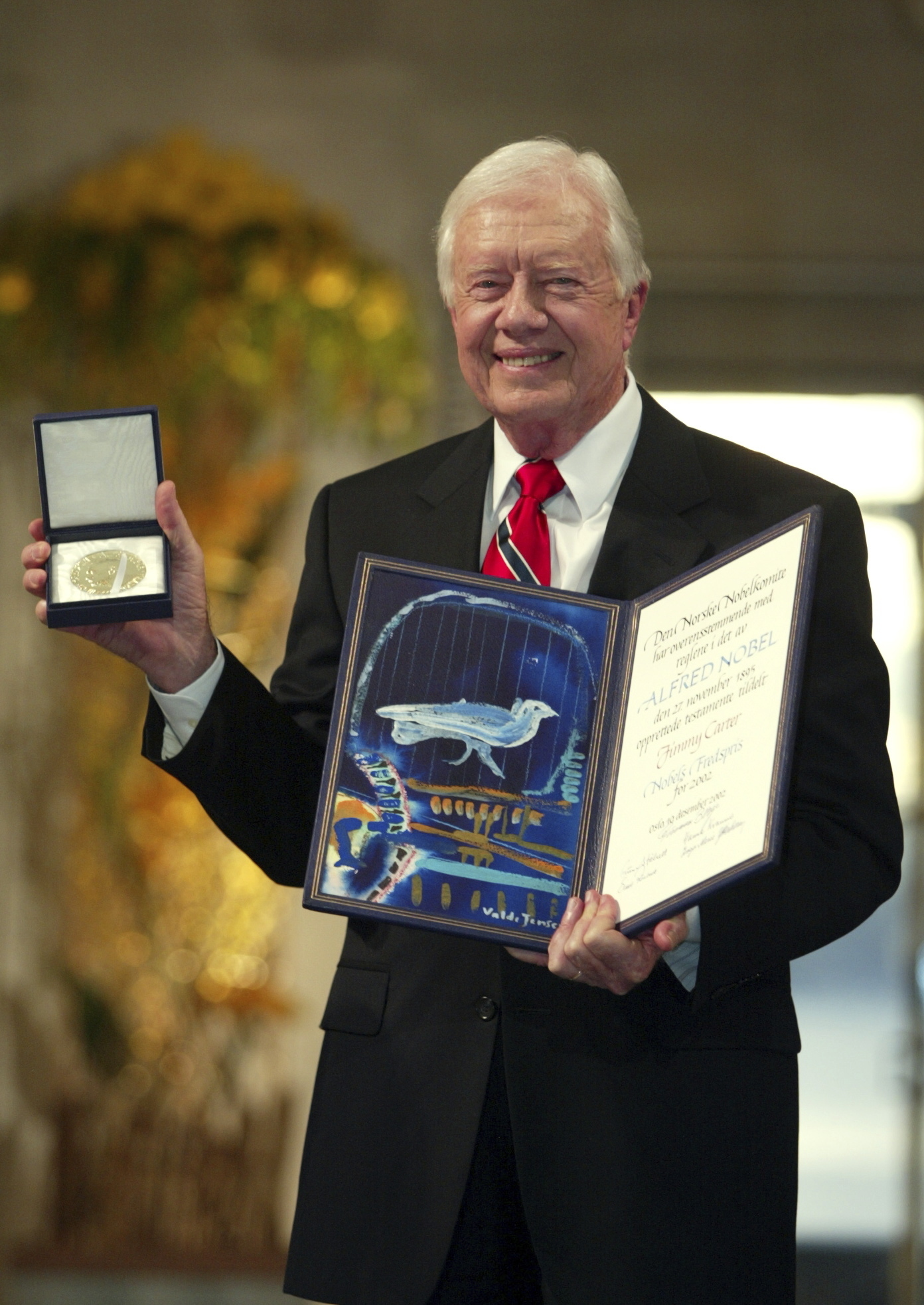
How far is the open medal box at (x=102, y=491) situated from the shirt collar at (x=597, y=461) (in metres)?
0.35

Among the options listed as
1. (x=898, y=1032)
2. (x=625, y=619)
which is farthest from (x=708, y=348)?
(x=625, y=619)

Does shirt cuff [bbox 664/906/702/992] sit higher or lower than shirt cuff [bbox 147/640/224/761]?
lower

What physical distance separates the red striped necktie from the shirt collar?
0.02m

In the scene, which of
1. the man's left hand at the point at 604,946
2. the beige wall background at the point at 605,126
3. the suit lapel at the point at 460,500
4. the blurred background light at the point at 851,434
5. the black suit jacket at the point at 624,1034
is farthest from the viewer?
the blurred background light at the point at 851,434

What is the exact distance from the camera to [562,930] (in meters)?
1.24

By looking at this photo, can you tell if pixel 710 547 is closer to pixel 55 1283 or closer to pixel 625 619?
pixel 625 619

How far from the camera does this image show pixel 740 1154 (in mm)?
1339

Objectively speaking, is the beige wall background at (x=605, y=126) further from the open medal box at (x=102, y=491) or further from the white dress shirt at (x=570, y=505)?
the open medal box at (x=102, y=491)

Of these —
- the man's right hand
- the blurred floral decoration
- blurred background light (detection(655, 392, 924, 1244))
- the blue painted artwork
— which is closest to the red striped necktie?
the blue painted artwork

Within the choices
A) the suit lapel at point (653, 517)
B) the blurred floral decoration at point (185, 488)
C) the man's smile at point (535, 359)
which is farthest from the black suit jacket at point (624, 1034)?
the blurred floral decoration at point (185, 488)

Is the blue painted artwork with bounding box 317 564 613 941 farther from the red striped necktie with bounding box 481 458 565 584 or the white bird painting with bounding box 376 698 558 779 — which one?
the red striped necktie with bounding box 481 458 565 584

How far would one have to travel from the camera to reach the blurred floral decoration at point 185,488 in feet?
11.5

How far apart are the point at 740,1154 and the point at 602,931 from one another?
279mm

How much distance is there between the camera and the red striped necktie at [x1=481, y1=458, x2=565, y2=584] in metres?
1.46
